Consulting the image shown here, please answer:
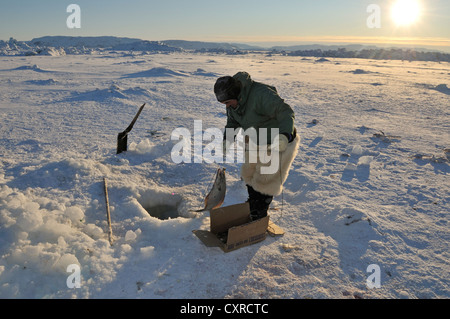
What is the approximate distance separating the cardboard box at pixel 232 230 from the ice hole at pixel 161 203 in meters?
0.98

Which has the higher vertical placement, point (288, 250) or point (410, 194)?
point (410, 194)

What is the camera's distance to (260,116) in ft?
9.04

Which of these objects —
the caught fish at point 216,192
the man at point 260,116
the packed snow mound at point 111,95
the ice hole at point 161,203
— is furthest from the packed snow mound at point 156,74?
the man at point 260,116

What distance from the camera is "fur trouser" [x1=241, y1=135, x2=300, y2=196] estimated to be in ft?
9.27

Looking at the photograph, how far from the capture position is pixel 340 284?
97.0 inches

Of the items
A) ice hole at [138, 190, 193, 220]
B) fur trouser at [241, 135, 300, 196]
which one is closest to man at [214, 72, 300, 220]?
fur trouser at [241, 135, 300, 196]

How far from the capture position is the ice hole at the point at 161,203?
12.8 feet

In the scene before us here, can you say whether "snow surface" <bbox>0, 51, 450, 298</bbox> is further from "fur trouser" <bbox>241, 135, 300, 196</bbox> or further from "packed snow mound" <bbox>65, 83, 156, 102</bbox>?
"packed snow mound" <bbox>65, 83, 156, 102</bbox>

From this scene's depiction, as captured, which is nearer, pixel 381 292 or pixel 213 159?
pixel 381 292

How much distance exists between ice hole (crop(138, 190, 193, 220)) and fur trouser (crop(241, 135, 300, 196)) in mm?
1234

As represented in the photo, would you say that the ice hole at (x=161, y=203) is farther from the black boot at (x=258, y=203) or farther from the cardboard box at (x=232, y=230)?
the black boot at (x=258, y=203)
